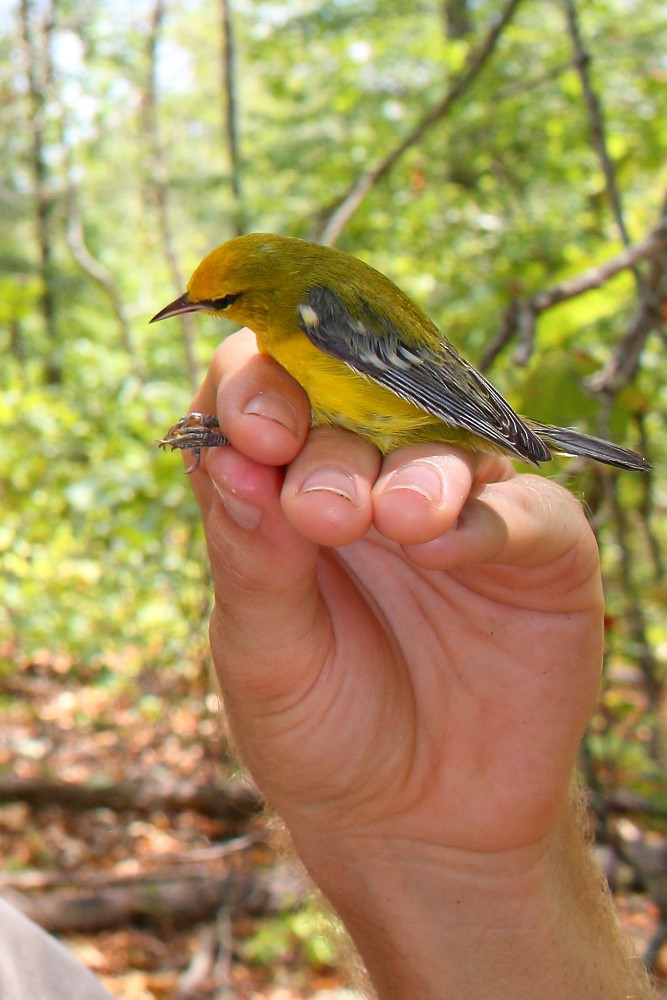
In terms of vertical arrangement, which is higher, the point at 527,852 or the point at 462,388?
the point at 462,388

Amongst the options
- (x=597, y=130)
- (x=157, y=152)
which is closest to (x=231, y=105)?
(x=157, y=152)

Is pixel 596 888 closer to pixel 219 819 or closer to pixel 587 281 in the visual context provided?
pixel 587 281

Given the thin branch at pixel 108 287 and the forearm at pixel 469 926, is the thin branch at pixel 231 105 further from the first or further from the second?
the forearm at pixel 469 926

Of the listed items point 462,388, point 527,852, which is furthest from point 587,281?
point 527,852

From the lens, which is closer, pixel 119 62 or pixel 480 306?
pixel 480 306

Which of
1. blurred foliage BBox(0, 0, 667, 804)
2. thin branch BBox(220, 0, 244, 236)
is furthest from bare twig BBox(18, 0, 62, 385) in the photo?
thin branch BBox(220, 0, 244, 236)

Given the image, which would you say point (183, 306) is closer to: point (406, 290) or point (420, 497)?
point (420, 497)

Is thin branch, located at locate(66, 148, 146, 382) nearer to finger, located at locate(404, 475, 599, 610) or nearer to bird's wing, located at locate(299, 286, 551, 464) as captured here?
bird's wing, located at locate(299, 286, 551, 464)

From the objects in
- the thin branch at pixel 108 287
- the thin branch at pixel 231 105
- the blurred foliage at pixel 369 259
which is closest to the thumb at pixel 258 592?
the blurred foliage at pixel 369 259
